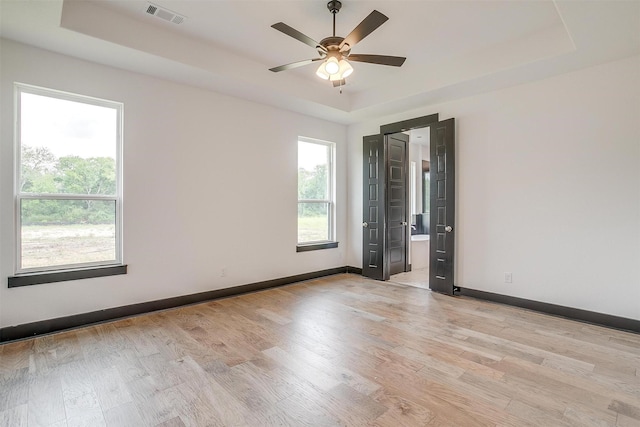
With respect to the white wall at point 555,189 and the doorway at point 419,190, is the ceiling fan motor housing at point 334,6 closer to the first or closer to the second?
the white wall at point 555,189

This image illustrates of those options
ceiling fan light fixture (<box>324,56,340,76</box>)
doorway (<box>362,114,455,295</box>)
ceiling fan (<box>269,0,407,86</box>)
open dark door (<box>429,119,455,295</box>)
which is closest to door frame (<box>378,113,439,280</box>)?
doorway (<box>362,114,455,295</box>)

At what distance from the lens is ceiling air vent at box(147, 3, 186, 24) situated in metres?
2.88

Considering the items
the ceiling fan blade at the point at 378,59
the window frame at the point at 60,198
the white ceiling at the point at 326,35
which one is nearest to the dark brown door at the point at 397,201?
the white ceiling at the point at 326,35

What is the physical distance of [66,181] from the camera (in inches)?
127

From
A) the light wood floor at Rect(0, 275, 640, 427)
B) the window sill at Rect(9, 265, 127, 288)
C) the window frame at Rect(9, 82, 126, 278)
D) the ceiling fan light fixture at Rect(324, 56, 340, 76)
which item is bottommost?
the light wood floor at Rect(0, 275, 640, 427)

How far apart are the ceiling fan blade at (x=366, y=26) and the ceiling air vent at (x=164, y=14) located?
165cm

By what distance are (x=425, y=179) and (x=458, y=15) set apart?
5.34m

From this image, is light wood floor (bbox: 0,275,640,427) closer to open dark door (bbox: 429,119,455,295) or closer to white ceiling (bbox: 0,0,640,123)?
open dark door (bbox: 429,119,455,295)

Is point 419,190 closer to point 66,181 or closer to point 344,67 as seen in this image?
point 344,67

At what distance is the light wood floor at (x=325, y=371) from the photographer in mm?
1911

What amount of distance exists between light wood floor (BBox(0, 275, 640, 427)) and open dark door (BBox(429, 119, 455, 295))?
2.98 feet

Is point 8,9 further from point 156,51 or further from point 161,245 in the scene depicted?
point 161,245

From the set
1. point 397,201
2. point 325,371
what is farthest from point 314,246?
point 325,371

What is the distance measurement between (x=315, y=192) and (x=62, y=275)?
3.64 meters
